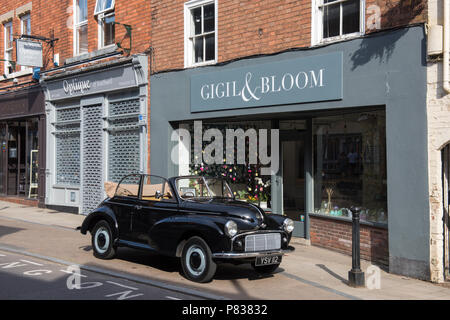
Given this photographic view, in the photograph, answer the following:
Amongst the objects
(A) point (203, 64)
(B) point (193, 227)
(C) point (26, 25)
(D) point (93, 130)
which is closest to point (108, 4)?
(D) point (93, 130)

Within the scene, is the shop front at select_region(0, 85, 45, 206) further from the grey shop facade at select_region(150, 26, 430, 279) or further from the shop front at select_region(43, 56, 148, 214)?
the grey shop facade at select_region(150, 26, 430, 279)

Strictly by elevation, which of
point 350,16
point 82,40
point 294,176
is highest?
point 82,40

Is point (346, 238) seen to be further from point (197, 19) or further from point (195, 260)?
point (197, 19)

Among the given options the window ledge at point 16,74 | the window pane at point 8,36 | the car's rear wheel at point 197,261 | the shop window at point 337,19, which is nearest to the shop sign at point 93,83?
the window ledge at point 16,74

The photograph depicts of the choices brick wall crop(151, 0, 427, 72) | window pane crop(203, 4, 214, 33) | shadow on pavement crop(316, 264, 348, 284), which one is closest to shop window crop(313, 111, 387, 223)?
shadow on pavement crop(316, 264, 348, 284)

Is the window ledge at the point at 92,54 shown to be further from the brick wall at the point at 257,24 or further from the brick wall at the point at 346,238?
the brick wall at the point at 346,238

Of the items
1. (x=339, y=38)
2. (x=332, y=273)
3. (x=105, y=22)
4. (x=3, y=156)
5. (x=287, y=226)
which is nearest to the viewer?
(x=287, y=226)

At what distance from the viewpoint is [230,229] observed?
7047 mm

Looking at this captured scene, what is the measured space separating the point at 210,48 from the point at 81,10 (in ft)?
20.6

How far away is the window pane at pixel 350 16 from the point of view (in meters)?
9.29

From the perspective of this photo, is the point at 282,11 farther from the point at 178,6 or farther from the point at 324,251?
the point at 324,251

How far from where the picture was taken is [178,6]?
12.6 metres

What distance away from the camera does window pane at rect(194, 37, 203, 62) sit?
485 inches
